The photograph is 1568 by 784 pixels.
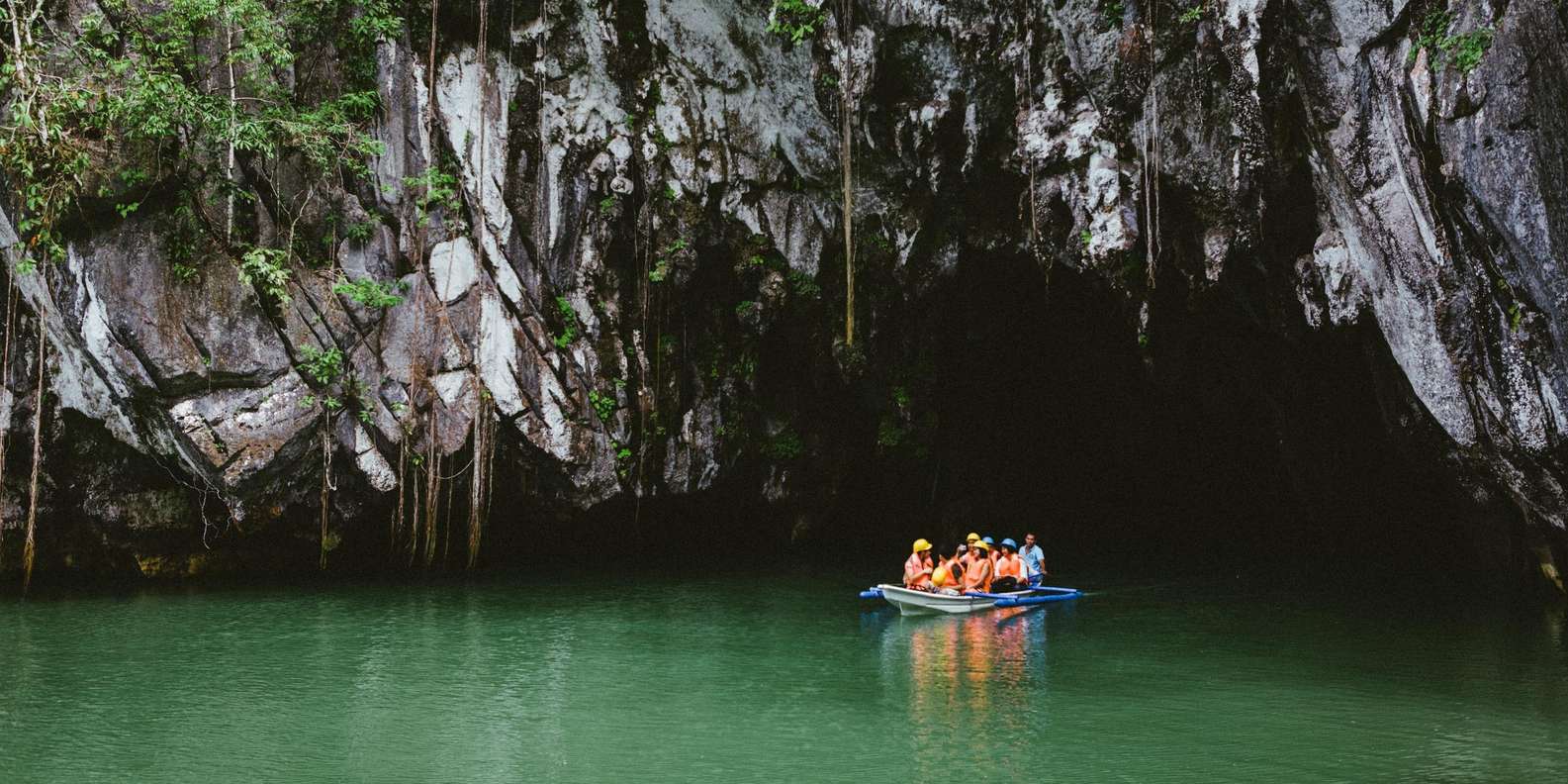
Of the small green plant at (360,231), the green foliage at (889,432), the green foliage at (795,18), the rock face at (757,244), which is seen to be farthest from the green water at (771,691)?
the green foliage at (795,18)

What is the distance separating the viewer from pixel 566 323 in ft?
51.6

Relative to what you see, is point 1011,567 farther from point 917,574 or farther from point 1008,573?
point 917,574

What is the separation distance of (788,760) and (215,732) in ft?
13.0

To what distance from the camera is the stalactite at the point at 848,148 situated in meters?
15.3

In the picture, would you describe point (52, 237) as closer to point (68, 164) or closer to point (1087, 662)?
point (68, 164)

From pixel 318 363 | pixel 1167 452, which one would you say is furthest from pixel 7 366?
pixel 1167 452

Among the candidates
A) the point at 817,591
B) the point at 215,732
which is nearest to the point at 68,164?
the point at 215,732

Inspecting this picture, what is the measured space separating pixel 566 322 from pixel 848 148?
4.74 meters

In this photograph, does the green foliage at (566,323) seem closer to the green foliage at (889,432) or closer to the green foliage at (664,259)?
the green foliage at (664,259)

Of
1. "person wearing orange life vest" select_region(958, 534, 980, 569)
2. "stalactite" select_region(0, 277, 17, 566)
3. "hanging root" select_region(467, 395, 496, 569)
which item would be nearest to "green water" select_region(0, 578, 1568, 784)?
"person wearing orange life vest" select_region(958, 534, 980, 569)

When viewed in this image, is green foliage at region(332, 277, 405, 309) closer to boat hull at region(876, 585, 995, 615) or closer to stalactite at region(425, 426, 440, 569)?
stalactite at region(425, 426, 440, 569)

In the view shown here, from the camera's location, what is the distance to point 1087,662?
9.77 metres

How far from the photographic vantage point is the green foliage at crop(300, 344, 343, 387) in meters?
14.0

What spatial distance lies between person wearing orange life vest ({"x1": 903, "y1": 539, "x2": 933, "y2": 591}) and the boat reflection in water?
53 centimetres
